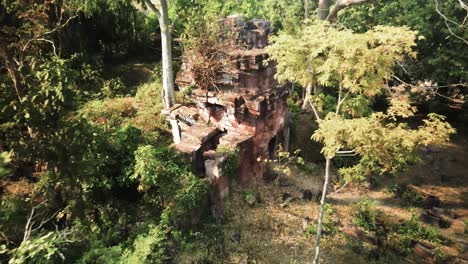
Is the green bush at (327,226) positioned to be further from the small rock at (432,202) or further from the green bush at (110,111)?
the green bush at (110,111)

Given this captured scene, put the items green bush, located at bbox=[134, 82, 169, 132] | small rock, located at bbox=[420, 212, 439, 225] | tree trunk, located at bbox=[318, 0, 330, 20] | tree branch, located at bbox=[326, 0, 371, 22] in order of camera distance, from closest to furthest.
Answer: small rock, located at bbox=[420, 212, 439, 225] < green bush, located at bbox=[134, 82, 169, 132] < tree branch, located at bbox=[326, 0, 371, 22] < tree trunk, located at bbox=[318, 0, 330, 20]

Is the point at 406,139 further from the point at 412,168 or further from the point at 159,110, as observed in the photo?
the point at 412,168

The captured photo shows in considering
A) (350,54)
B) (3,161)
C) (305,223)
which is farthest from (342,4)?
(3,161)

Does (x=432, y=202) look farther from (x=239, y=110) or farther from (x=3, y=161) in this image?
(x=3, y=161)

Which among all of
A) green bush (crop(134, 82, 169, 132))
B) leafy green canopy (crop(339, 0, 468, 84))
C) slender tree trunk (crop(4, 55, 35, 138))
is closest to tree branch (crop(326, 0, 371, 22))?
leafy green canopy (crop(339, 0, 468, 84))

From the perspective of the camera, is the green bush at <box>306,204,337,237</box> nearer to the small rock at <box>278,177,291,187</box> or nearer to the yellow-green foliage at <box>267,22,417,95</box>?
the small rock at <box>278,177,291,187</box>

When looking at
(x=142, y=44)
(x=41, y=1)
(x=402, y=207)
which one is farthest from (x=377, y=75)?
(x=142, y=44)
